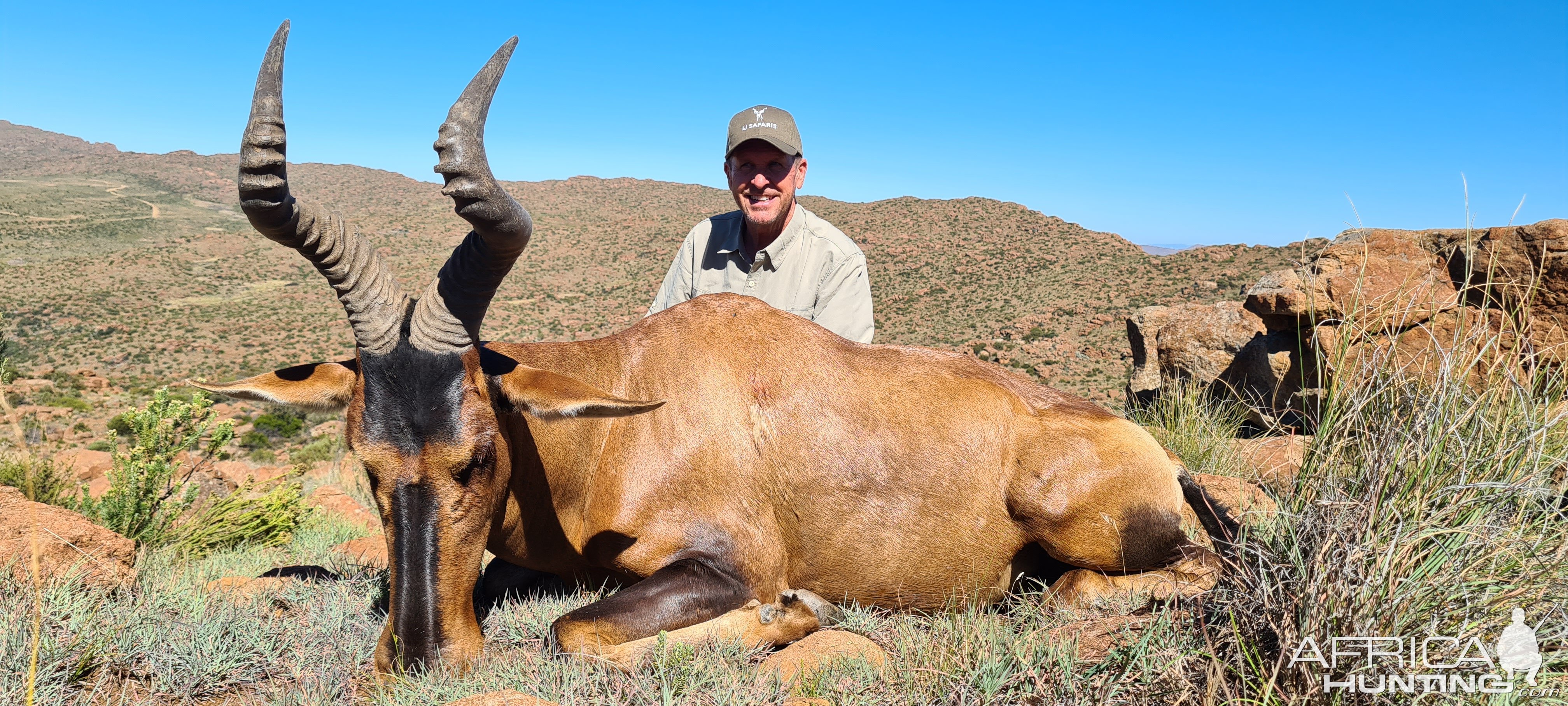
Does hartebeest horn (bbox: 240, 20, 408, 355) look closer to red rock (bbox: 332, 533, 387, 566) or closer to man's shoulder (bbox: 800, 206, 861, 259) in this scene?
red rock (bbox: 332, 533, 387, 566)

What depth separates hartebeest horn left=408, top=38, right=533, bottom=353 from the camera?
322 cm

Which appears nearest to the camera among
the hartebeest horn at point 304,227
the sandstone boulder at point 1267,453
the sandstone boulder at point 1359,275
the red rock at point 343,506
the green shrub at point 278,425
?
the hartebeest horn at point 304,227

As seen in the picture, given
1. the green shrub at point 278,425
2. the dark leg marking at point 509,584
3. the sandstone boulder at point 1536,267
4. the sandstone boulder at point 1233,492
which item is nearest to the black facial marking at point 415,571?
the dark leg marking at point 509,584

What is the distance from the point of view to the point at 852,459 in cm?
428

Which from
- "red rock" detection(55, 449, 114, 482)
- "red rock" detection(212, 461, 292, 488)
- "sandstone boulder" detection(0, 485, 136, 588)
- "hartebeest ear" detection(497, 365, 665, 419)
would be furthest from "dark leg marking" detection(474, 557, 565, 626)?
"red rock" detection(55, 449, 114, 482)

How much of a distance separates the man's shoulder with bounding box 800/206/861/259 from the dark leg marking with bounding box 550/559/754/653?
316 centimetres

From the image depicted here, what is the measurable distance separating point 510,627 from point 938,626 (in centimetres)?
200

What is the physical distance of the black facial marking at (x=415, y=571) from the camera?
132 inches

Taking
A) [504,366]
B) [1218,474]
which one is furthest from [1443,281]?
[504,366]

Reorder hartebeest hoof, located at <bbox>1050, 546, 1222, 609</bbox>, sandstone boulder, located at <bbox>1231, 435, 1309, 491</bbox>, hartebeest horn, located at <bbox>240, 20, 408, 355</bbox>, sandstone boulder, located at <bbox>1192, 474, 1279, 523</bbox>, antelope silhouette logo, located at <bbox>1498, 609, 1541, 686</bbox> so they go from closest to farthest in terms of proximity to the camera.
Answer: antelope silhouette logo, located at <bbox>1498, 609, 1541, 686</bbox> < hartebeest horn, located at <bbox>240, 20, 408, 355</bbox> < hartebeest hoof, located at <bbox>1050, 546, 1222, 609</bbox> < sandstone boulder, located at <bbox>1192, 474, 1279, 523</bbox> < sandstone boulder, located at <bbox>1231, 435, 1309, 491</bbox>

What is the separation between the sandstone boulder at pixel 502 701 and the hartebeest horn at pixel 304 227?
1413mm

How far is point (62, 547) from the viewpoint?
4309mm

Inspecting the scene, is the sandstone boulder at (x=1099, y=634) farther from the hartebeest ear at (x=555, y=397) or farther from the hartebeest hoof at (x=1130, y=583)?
the hartebeest ear at (x=555, y=397)

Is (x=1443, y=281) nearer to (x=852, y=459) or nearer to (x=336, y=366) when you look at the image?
(x=852, y=459)
